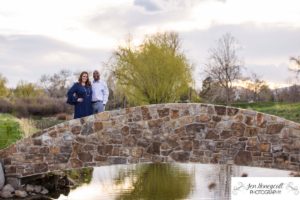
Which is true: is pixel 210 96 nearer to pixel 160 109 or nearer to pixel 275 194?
pixel 160 109

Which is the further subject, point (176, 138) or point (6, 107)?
point (6, 107)

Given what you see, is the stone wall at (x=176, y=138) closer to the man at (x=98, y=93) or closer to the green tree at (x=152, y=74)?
the man at (x=98, y=93)

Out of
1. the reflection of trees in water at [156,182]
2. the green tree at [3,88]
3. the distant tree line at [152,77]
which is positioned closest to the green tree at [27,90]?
the green tree at [3,88]

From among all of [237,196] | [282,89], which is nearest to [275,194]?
[237,196]

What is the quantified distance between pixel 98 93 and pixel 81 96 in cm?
35

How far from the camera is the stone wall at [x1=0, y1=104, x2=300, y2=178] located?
10.8 m

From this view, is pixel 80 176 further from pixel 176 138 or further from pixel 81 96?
pixel 176 138

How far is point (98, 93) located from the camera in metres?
11.6

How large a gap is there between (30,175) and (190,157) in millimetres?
3198

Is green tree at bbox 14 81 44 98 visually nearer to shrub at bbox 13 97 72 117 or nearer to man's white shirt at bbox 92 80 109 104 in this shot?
shrub at bbox 13 97 72 117

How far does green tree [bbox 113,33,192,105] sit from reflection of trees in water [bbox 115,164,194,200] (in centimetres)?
1425

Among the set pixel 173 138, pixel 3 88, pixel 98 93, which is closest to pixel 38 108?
pixel 3 88

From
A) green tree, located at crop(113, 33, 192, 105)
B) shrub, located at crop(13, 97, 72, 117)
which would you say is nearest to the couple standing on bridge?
green tree, located at crop(113, 33, 192, 105)

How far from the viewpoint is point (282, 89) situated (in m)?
50.1
